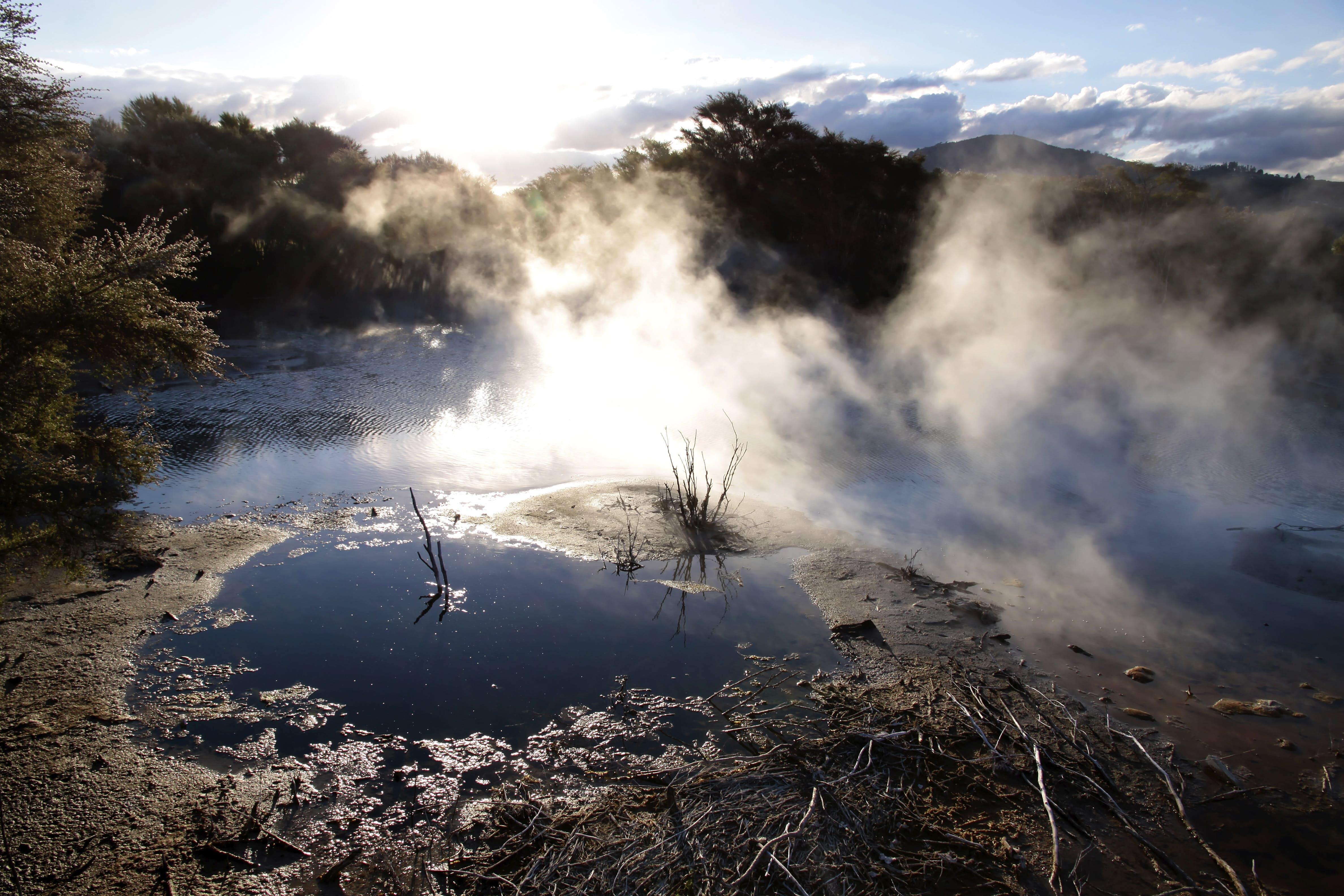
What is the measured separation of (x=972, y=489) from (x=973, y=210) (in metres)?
10.7

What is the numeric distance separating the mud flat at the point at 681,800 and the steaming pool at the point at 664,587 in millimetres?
182

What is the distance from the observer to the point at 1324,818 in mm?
2742

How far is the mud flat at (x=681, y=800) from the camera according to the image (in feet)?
7.80

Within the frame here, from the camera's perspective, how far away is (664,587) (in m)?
4.58

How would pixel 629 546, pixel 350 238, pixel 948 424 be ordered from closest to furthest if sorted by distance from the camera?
1. pixel 629 546
2. pixel 948 424
3. pixel 350 238

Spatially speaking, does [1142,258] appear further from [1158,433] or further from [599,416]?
[599,416]

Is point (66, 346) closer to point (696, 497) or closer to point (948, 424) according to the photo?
point (696, 497)

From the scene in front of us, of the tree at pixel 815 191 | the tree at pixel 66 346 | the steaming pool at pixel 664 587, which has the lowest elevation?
the steaming pool at pixel 664 587

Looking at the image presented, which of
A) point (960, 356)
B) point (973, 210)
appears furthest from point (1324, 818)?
point (973, 210)

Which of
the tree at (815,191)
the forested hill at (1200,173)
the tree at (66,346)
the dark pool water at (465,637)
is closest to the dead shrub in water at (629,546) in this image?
the dark pool water at (465,637)

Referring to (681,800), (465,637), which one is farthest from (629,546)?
(681,800)

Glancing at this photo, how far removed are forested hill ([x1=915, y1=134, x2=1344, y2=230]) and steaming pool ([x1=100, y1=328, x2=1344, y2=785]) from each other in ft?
38.3

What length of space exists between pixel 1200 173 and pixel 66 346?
81.3 feet

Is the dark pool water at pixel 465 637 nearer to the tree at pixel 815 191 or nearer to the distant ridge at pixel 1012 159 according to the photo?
the tree at pixel 815 191
